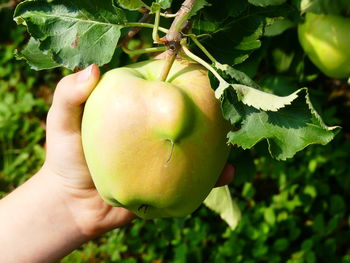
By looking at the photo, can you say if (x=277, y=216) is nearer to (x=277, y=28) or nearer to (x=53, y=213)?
A: (x=277, y=28)

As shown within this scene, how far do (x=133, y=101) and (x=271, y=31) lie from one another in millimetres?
618

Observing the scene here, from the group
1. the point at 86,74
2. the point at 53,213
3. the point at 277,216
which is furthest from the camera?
the point at 277,216

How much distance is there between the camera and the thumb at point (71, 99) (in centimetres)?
74

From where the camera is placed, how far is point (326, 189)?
5.24ft

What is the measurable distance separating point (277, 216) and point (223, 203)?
55 cm

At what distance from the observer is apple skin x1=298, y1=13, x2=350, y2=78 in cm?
111

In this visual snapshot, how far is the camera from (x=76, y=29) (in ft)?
2.42

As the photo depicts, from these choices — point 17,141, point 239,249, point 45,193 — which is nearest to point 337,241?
point 239,249

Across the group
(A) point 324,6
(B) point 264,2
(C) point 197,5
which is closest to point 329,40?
(A) point 324,6

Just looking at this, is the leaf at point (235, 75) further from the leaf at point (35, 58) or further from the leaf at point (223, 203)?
the leaf at point (223, 203)

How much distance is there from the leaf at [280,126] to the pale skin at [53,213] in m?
0.35

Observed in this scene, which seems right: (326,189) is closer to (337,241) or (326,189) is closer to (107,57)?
(337,241)

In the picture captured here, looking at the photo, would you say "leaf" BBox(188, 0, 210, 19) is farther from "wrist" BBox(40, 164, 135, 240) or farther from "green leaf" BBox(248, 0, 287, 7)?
"wrist" BBox(40, 164, 135, 240)

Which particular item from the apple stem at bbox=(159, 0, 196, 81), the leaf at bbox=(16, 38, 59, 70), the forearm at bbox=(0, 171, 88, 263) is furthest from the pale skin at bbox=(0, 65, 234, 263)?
the apple stem at bbox=(159, 0, 196, 81)
